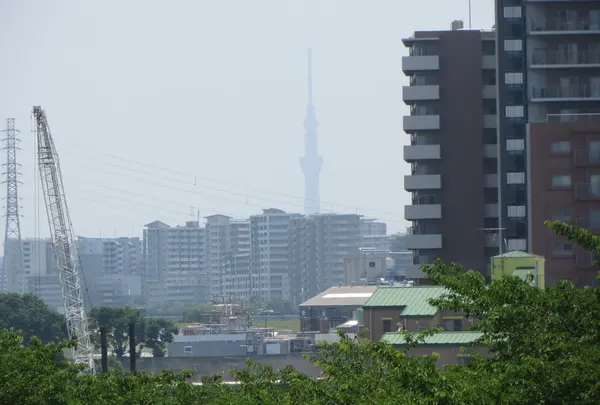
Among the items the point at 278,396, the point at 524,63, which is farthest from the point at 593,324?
the point at 524,63

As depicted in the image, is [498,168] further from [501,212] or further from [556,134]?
[556,134]

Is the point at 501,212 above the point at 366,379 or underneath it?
above

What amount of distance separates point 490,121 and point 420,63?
5.92 m

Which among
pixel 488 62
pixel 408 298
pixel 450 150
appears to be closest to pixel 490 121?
pixel 450 150

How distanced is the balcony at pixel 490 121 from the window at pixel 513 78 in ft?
19.0

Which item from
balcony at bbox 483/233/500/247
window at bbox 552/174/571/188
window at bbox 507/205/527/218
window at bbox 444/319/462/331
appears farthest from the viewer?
balcony at bbox 483/233/500/247

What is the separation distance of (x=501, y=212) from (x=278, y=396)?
165ft

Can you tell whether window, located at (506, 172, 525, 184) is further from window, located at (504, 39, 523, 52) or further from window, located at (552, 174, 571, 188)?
window, located at (504, 39, 523, 52)

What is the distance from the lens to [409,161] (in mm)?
83250

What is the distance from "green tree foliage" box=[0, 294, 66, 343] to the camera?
11831cm

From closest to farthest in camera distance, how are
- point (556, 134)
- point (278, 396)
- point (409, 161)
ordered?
point (278, 396)
point (556, 134)
point (409, 161)

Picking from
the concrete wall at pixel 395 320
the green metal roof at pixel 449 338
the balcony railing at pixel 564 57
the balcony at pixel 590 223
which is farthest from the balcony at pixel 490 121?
the green metal roof at pixel 449 338

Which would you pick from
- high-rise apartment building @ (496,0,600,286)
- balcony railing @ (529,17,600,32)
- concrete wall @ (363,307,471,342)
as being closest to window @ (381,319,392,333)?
concrete wall @ (363,307,471,342)

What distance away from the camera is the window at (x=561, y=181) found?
70.3m
